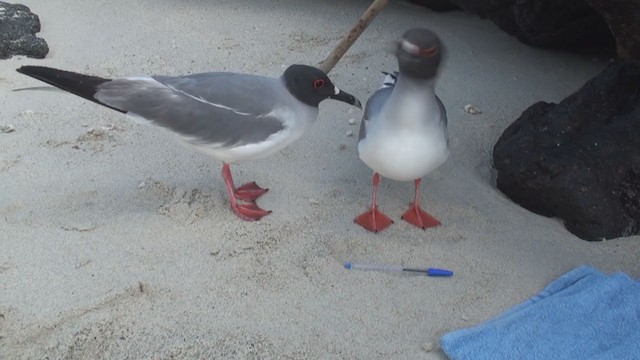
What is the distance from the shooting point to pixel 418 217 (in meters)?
2.95

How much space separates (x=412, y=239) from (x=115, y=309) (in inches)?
45.1

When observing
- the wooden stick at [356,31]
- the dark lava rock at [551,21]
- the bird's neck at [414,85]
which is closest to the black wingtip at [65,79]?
the bird's neck at [414,85]

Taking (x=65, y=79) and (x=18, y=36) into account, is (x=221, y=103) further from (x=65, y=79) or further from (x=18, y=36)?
(x=18, y=36)

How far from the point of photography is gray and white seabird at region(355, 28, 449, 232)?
2480 mm

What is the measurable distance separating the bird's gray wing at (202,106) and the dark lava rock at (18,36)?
1559mm

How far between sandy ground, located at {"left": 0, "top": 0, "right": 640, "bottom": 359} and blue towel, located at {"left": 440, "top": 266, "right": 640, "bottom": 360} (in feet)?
0.31

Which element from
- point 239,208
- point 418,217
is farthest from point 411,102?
point 239,208

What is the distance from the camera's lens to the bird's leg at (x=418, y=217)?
2926mm

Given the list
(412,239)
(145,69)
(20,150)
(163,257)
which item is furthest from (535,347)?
(145,69)

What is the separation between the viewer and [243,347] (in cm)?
225

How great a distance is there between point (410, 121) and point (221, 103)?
0.72 metres

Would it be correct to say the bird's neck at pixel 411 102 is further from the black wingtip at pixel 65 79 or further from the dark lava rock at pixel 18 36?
the dark lava rock at pixel 18 36

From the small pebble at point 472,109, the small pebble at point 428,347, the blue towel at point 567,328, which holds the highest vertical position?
the small pebble at point 472,109

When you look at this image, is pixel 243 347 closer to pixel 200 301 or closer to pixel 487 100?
pixel 200 301
